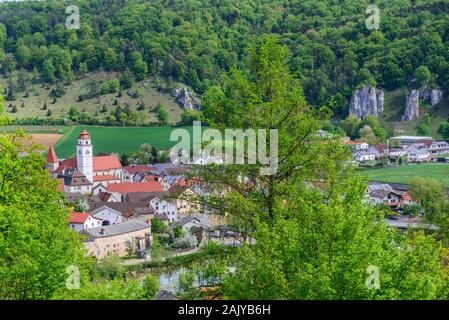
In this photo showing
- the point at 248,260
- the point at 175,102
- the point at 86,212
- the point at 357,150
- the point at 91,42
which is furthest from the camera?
the point at 91,42

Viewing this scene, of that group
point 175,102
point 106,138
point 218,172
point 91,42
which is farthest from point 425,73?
point 218,172

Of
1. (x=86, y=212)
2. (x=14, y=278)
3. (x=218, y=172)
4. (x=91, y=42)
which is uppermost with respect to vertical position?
(x=91, y=42)

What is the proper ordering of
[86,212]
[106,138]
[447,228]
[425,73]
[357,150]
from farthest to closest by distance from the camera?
[425,73]
[106,138]
[357,150]
[86,212]
[447,228]

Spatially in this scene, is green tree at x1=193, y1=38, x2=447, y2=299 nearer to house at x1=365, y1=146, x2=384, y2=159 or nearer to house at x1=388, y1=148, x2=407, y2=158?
house at x1=365, y1=146, x2=384, y2=159

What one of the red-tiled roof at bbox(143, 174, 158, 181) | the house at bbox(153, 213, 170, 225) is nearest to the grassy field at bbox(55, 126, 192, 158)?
the red-tiled roof at bbox(143, 174, 158, 181)

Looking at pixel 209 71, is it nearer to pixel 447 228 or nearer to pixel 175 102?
pixel 175 102

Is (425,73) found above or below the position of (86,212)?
above

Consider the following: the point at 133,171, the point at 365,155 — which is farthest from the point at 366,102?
the point at 133,171
